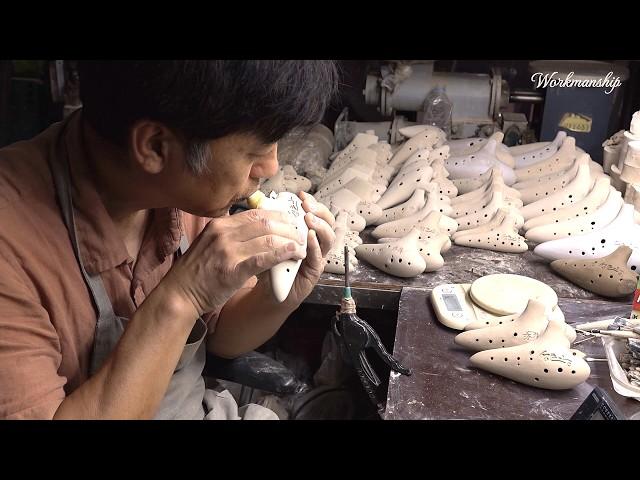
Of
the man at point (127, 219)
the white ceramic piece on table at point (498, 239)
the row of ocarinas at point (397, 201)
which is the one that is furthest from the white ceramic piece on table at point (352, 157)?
the man at point (127, 219)

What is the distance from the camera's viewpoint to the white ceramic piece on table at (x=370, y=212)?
2.55m

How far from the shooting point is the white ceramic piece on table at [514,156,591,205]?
2.73 m

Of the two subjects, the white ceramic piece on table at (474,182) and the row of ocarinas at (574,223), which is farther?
the white ceramic piece on table at (474,182)

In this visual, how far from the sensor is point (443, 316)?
5.90ft

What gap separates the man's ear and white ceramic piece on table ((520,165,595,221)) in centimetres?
178

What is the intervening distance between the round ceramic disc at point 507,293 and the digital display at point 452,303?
0.16 feet

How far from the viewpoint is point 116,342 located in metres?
1.33

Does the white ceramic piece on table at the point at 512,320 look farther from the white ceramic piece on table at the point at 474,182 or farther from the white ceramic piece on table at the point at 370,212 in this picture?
the white ceramic piece on table at the point at 474,182

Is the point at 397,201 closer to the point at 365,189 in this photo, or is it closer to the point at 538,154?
the point at 365,189

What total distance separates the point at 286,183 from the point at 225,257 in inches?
63.8

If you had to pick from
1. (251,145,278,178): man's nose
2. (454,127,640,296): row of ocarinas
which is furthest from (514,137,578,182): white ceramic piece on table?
(251,145,278,178): man's nose

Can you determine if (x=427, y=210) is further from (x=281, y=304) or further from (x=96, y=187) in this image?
(x=96, y=187)
